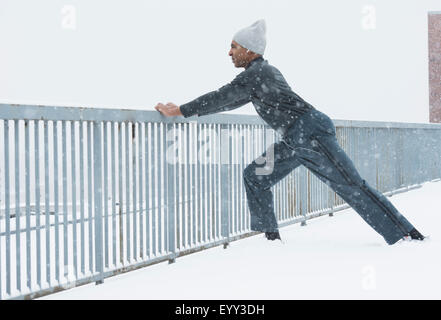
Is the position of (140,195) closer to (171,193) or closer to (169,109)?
(171,193)

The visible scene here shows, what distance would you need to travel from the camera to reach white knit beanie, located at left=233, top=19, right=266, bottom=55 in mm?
4672

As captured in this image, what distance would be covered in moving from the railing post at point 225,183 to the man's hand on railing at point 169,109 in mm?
831

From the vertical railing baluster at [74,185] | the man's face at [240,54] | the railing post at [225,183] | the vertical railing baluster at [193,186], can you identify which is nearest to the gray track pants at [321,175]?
the railing post at [225,183]

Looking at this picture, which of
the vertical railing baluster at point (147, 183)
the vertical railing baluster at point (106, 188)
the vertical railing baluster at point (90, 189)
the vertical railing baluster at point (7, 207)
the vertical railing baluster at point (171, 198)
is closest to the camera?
the vertical railing baluster at point (7, 207)

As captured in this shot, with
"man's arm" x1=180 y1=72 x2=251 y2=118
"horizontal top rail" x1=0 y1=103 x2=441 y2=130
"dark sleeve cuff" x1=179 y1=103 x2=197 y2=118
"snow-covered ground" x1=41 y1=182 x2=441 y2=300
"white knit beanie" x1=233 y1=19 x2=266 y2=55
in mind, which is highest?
"white knit beanie" x1=233 y1=19 x2=266 y2=55

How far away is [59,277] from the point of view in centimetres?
356

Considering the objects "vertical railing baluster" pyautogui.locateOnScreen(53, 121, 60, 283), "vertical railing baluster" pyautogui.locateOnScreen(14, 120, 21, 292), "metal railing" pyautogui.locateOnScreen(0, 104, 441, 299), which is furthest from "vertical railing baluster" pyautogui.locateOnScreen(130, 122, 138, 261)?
"vertical railing baluster" pyautogui.locateOnScreen(14, 120, 21, 292)

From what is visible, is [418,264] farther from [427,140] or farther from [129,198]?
[427,140]

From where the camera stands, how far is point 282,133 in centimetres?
472

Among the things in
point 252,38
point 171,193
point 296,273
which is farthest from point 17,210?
point 252,38

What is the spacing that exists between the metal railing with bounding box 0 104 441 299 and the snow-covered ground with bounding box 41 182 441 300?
158mm

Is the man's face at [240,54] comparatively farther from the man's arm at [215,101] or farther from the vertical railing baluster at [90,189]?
the vertical railing baluster at [90,189]

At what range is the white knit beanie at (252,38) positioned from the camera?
15.3 feet

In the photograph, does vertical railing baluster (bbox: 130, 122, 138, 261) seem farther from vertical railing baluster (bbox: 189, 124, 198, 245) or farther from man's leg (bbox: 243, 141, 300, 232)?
man's leg (bbox: 243, 141, 300, 232)
